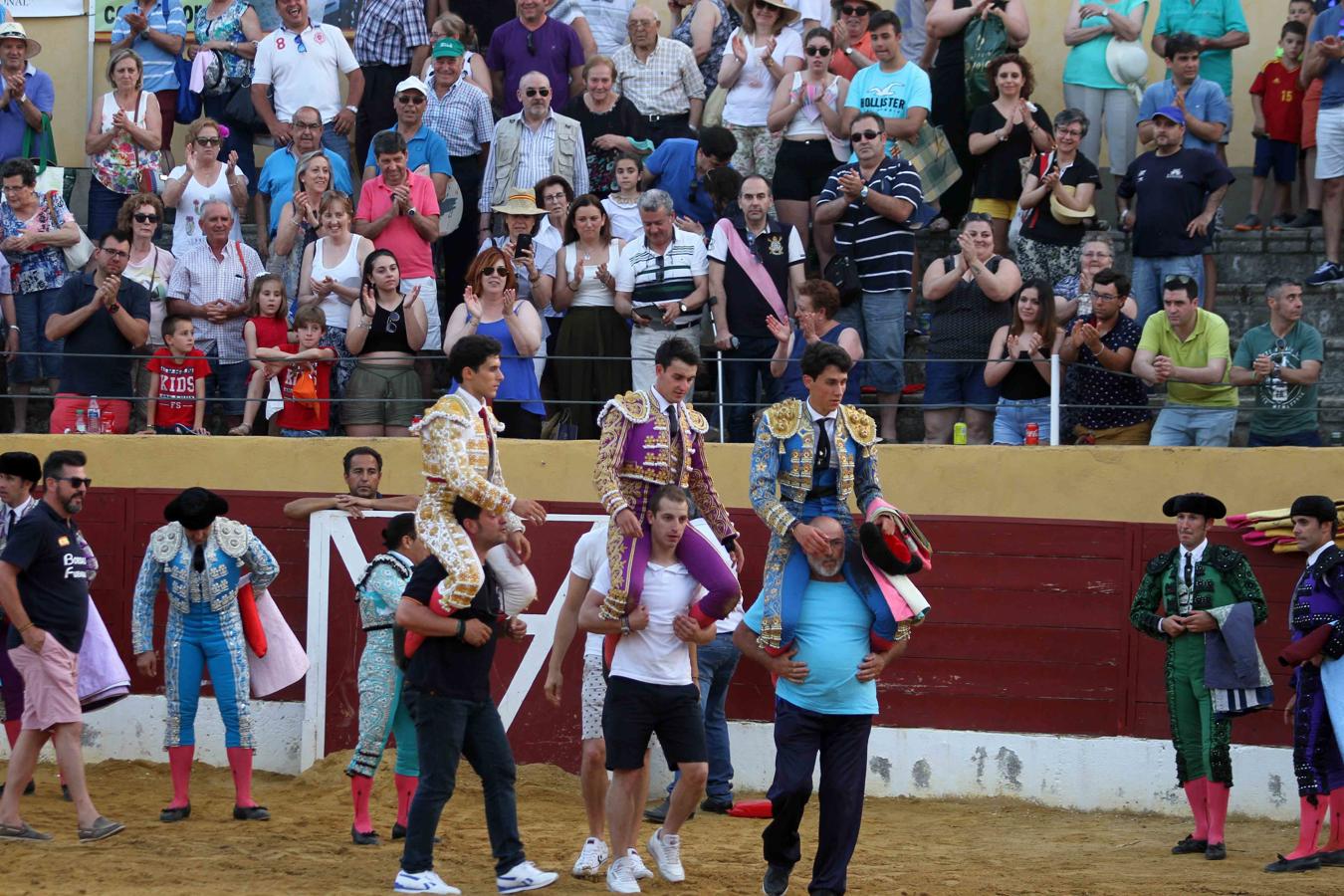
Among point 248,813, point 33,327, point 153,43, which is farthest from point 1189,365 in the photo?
point 153,43

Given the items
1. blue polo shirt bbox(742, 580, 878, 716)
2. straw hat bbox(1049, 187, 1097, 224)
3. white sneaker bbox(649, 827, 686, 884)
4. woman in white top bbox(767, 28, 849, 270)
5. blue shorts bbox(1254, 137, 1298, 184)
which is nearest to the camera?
blue polo shirt bbox(742, 580, 878, 716)

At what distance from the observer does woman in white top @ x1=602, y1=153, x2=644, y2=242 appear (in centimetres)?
1123

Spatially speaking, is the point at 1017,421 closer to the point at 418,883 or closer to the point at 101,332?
the point at 418,883

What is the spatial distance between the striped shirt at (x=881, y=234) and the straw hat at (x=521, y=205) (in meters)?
1.75

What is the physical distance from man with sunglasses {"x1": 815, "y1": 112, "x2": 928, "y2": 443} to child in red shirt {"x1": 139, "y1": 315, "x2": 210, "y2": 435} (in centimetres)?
366

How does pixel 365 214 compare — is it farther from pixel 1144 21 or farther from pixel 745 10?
pixel 1144 21

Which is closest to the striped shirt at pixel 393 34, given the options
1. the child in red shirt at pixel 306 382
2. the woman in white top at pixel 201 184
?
the woman in white top at pixel 201 184

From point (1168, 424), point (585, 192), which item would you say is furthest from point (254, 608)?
point (1168, 424)

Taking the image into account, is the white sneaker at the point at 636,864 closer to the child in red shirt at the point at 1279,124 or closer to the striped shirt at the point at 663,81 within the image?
the striped shirt at the point at 663,81

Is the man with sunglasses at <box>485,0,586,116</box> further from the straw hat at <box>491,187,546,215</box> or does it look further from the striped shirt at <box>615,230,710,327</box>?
the striped shirt at <box>615,230,710,327</box>

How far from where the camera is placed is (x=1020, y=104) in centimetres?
1152

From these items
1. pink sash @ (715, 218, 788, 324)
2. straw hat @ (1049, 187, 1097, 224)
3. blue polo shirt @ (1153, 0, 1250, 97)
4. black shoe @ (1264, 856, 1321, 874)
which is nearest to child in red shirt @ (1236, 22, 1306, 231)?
blue polo shirt @ (1153, 0, 1250, 97)

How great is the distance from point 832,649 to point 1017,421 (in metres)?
3.69

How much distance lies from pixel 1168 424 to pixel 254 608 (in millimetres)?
4679
